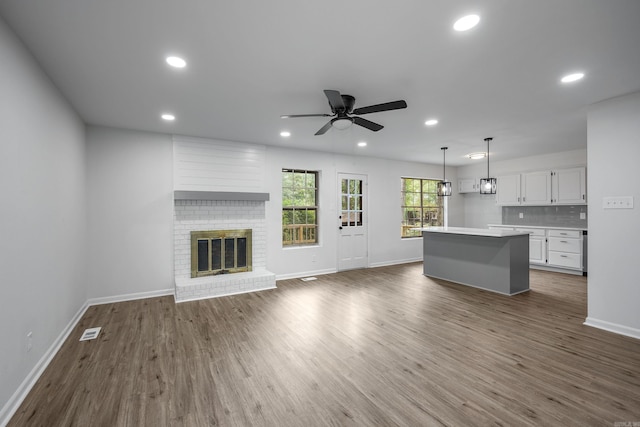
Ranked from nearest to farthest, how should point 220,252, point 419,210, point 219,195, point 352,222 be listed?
point 219,195 < point 220,252 < point 352,222 < point 419,210

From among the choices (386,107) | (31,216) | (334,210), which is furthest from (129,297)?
(386,107)

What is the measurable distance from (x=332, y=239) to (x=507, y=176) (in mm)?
4582

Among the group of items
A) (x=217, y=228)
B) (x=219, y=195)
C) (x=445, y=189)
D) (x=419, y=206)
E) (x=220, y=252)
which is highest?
(x=445, y=189)

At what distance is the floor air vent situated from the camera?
310 cm

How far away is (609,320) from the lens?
129 inches

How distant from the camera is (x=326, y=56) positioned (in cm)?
239

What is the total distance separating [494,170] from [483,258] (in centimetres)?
362

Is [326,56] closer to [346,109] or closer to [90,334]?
[346,109]

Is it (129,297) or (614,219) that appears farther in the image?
(129,297)

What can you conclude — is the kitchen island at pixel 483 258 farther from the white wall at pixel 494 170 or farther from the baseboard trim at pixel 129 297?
the baseboard trim at pixel 129 297

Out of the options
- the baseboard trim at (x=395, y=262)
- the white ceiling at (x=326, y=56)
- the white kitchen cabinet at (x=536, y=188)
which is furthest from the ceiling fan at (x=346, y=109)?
the white kitchen cabinet at (x=536, y=188)

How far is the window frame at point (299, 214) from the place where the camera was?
5867 millimetres

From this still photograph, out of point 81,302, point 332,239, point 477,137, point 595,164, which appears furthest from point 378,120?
point 81,302

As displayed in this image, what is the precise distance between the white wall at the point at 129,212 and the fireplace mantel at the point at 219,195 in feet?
0.98
